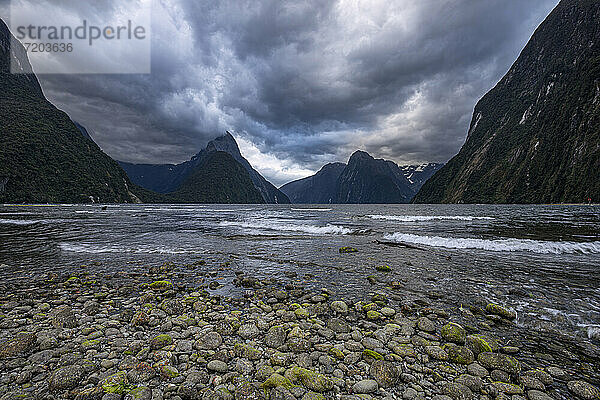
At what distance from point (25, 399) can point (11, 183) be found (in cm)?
15646

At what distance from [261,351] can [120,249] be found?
17111mm

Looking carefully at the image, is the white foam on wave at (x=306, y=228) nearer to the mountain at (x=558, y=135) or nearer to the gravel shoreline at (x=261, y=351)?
the gravel shoreline at (x=261, y=351)

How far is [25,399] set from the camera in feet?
13.4

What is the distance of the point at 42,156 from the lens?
124 metres

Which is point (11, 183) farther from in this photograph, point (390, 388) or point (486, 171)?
point (486, 171)

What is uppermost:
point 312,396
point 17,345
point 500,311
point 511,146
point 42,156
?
point 511,146

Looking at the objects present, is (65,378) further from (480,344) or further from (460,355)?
(480,344)

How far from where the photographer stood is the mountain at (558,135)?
116 metres

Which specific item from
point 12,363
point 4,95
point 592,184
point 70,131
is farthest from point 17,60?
point 592,184

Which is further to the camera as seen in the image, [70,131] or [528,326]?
[70,131]

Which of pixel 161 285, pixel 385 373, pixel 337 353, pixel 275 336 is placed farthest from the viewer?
pixel 161 285

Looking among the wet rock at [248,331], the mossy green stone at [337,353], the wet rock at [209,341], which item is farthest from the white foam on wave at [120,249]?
the mossy green stone at [337,353]

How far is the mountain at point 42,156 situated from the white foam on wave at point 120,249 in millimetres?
134264

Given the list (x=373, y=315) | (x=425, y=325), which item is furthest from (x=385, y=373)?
(x=373, y=315)
